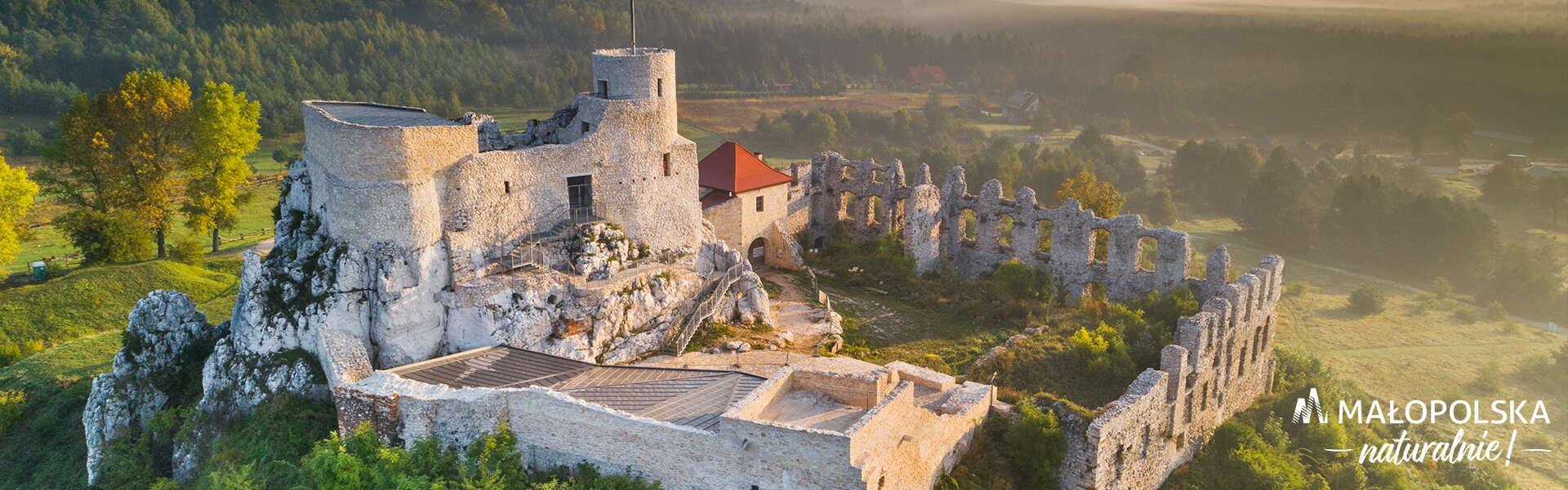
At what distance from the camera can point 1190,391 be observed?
26453mm

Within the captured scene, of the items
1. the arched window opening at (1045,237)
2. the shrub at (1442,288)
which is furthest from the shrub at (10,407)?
the shrub at (1442,288)

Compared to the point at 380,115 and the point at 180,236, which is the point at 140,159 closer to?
the point at 180,236

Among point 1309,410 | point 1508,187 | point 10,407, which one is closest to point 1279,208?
point 1508,187

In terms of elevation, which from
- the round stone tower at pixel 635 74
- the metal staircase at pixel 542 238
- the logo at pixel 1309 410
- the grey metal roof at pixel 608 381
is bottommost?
the logo at pixel 1309 410

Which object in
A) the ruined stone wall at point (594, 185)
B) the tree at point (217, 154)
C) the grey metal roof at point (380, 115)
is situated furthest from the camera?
the tree at point (217, 154)

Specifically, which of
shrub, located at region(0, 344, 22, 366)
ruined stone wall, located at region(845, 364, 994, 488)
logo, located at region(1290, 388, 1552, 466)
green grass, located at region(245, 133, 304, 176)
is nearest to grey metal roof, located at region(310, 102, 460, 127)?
ruined stone wall, located at region(845, 364, 994, 488)

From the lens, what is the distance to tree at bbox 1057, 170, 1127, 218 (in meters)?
40.5

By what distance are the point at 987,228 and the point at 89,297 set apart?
104ft

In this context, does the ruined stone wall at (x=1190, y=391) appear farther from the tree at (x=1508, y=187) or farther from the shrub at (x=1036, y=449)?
the tree at (x=1508, y=187)

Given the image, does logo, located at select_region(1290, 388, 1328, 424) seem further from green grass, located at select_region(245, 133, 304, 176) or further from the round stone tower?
green grass, located at select_region(245, 133, 304, 176)

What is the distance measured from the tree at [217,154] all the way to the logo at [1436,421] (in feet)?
127

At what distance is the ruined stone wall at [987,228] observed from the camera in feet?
110

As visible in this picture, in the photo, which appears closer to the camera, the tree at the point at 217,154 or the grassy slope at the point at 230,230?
the tree at the point at 217,154

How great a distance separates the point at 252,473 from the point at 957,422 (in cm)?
1484
